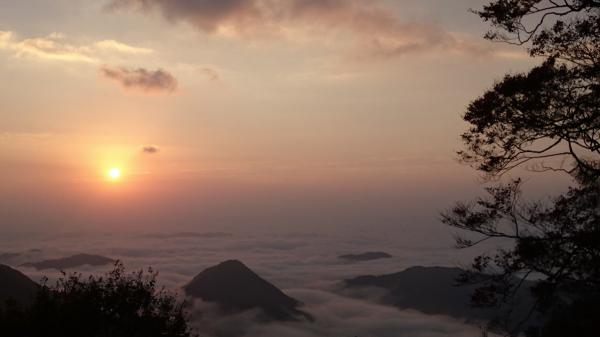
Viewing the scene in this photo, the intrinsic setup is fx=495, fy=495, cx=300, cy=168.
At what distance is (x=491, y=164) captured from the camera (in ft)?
52.5

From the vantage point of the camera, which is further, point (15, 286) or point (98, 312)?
point (15, 286)

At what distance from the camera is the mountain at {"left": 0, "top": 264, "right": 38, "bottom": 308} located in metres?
114

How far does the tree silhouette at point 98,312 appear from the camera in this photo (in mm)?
22156

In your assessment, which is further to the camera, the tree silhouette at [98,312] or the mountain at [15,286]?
the mountain at [15,286]

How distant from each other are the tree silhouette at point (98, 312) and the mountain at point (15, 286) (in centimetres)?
10244

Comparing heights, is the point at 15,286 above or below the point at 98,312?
below

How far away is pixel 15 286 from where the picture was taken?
119000mm

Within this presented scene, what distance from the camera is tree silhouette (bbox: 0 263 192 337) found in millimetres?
22156

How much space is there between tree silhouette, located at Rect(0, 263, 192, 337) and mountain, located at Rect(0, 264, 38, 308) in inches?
4033

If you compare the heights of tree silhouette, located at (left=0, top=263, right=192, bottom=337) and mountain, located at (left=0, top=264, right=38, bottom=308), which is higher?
tree silhouette, located at (left=0, top=263, right=192, bottom=337)

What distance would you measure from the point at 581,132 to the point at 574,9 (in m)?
3.57

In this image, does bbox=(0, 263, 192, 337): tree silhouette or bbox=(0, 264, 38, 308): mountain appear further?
bbox=(0, 264, 38, 308): mountain

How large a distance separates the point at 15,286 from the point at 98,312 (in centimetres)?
11433

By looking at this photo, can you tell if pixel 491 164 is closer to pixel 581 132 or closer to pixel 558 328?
pixel 581 132
